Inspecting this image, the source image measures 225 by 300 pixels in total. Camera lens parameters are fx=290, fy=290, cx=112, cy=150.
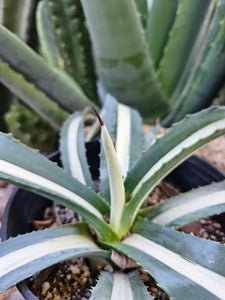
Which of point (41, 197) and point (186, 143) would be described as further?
point (41, 197)

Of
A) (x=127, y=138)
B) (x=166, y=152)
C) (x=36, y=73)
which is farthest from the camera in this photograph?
(x=36, y=73)

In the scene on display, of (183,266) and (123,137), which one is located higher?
(123,137)

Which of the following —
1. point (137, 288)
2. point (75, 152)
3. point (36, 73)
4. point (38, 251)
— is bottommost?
point (137, 288)

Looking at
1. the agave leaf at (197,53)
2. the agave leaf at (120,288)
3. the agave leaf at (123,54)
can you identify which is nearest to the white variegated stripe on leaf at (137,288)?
the agave leaf at (120,288)

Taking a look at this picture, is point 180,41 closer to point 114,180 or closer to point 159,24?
point 159,24

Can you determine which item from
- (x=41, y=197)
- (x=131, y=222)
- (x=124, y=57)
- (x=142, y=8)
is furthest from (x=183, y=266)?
(x=142, y=8)

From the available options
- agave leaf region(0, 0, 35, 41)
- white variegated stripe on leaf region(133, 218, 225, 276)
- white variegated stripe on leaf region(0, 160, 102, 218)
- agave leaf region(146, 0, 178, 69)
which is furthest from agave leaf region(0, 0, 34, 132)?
white variegated stripe on leaf region(133, 218, 225, 276)

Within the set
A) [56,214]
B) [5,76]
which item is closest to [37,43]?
[5,76]

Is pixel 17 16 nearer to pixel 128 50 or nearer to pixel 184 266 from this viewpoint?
pixel 128 50
